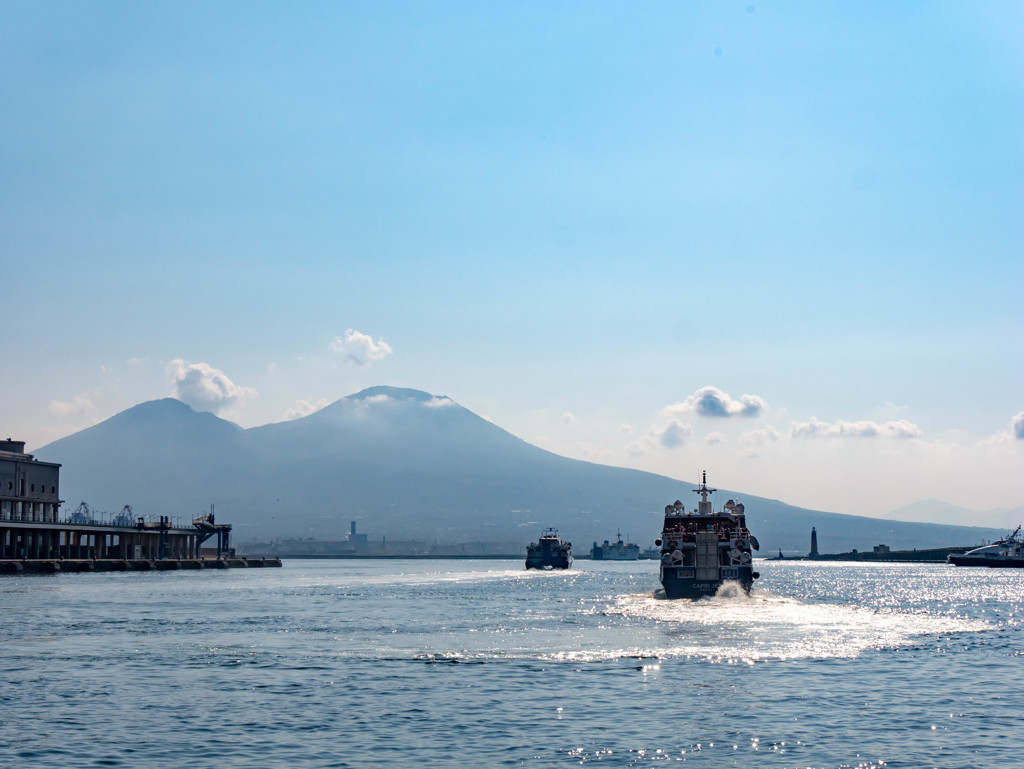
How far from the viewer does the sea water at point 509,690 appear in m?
26.9

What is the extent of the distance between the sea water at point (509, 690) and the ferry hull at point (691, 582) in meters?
14.7

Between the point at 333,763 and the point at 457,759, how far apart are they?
3.02m

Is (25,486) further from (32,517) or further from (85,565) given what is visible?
(85,565)

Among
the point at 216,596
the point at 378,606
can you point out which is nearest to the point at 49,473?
the point at 216,596

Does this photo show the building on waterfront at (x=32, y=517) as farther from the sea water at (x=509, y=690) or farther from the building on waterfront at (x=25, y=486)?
the sea water at (x=509, y=690)

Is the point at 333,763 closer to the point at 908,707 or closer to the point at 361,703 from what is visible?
the point at 361,703

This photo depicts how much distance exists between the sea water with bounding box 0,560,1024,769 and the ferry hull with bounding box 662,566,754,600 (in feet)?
48.2

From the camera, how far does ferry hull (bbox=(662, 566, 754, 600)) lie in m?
83.3

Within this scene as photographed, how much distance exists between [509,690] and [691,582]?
49586mm

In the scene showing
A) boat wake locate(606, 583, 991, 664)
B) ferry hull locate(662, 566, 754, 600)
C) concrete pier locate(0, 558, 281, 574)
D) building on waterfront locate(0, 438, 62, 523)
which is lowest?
concrete pier locate(0, 558, 281, 574)

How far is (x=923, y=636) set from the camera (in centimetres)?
5750

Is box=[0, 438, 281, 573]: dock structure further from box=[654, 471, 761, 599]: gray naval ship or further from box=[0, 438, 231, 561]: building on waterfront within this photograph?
box=[654, 471, 761, 599]: gray naval ship

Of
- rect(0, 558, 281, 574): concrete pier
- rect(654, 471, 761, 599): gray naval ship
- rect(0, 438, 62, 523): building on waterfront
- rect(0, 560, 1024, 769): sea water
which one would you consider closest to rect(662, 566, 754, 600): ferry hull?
rect(654, 471, 761, 599): gray naval ship

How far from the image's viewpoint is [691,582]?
274ft
